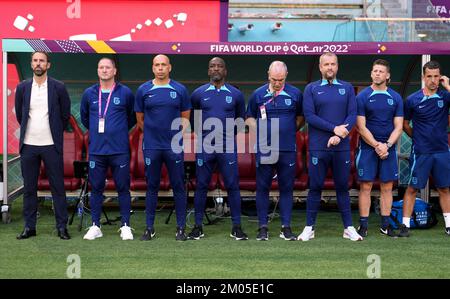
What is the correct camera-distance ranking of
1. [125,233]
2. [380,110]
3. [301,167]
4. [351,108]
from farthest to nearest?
[301,167]
[380,110]
[125,233]
[351,108]

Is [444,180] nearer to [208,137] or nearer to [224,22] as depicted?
[208,137]

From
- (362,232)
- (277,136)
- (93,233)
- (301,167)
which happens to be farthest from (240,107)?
(301,167)

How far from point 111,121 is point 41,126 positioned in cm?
70

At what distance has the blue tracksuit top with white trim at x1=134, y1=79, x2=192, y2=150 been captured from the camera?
7.64 meters

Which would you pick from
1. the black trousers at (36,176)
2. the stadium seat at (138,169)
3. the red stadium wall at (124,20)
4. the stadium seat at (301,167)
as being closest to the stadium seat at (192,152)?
the stadium seat at (138,169)

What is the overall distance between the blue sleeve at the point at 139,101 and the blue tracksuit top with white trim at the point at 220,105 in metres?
0.55

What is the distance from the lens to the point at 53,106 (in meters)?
7.75

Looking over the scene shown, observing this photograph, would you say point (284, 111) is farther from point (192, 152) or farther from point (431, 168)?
point (192, 152)

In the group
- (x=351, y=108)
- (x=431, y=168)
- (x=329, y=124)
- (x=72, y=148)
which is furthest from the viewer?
(x=72, y=148)

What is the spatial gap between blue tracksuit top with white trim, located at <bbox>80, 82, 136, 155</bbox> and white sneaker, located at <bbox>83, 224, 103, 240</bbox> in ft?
2.50

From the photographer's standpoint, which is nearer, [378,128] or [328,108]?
[328,108]

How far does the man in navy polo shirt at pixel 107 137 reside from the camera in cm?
→ 779

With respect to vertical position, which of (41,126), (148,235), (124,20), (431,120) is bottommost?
(148,235)

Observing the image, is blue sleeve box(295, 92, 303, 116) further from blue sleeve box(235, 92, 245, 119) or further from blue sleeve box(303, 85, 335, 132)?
blue sleeve box(235, 92, 245, 119)
